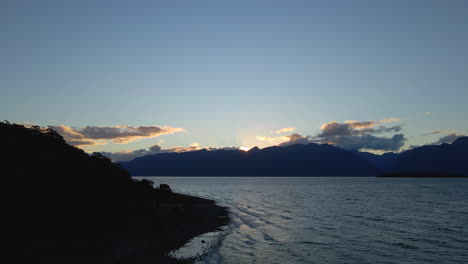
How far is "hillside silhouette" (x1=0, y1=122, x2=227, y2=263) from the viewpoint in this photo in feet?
78.5

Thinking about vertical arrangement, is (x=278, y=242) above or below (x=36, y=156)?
below

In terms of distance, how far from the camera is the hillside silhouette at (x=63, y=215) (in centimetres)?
2394

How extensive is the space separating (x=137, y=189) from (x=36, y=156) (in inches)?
1009

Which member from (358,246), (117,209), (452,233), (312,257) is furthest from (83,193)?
(452,233)

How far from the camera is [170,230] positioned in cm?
→ 3969

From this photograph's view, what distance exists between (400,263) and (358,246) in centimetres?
645

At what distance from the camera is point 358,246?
32.4 m

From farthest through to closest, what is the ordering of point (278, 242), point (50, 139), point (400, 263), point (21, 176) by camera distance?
point (50, 139)
point (278, 242)
point (21, 176)
point (400, 263)

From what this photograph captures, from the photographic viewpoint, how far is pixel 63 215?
1122 inches

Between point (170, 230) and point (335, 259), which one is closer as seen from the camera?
point (335, 259)

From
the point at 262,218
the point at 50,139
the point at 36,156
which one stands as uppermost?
the point at 50,139

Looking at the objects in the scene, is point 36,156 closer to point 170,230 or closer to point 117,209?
point 117,209

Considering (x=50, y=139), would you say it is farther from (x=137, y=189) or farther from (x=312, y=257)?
(x=312, y=257)

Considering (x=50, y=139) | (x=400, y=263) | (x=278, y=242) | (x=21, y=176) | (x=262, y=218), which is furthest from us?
(x=262, y=218)
